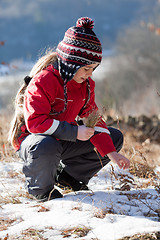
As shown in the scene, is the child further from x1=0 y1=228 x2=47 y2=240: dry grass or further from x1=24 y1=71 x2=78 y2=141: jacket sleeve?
x1=0 y1=228 x2=47 y2=240: dry grass

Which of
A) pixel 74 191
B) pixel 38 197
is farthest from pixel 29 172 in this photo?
pixel 74 191

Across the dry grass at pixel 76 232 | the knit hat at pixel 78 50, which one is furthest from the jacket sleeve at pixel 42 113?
the dry grass at pixel 76 232

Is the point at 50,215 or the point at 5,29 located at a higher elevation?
the point at 5,29

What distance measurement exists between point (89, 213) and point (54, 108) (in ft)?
2.86

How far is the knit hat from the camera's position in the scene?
2.22 metres

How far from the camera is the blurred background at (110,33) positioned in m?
40.9

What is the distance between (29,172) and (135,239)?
0.97 metres

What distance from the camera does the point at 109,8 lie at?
Answer: 82.8 metres

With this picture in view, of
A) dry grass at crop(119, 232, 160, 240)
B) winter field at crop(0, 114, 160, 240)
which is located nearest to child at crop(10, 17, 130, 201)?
winter field at crop(0, 114, 160, 240)

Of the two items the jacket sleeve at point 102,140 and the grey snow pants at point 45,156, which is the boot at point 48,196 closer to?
the grey snow pants at point 45,156

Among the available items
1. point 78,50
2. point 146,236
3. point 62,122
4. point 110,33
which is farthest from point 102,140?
point 110,33

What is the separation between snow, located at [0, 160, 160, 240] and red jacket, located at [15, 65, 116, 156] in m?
0.39

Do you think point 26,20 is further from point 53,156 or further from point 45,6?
point 53,156

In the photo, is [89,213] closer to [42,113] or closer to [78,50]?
[42,113]
